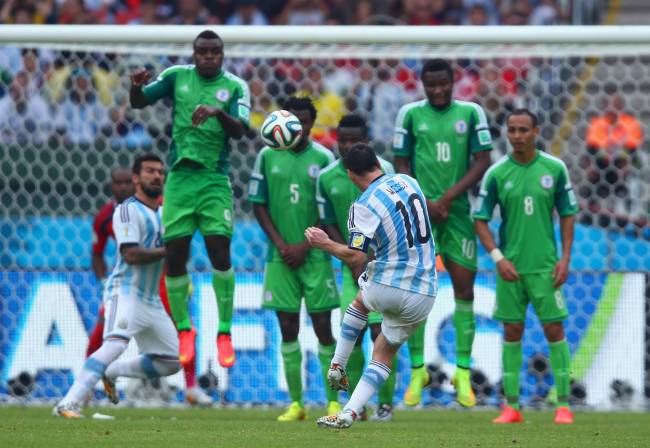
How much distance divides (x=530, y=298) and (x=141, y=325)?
3038mm

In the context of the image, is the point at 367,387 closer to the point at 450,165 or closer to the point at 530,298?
the point at 530,298

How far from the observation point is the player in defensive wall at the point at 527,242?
390 inches

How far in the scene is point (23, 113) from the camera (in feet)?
43.1

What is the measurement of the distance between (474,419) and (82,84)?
5.30m

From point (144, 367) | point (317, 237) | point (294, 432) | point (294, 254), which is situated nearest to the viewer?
point (317, 237)

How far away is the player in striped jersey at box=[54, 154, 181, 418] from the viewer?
1009 cm

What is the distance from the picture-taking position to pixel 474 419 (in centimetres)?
1043

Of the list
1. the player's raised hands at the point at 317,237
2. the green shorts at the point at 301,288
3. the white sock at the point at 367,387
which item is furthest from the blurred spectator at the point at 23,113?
the white sock at the point at 367,387

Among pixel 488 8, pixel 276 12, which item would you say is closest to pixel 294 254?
pixel 276 12

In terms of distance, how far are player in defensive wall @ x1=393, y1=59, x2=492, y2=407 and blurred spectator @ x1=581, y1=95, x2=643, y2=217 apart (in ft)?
Result: 8.42

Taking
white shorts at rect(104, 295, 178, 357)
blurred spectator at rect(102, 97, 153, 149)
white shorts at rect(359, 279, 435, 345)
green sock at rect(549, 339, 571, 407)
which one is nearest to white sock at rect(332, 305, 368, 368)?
white shorts at rect(359, 279, 435, 345)

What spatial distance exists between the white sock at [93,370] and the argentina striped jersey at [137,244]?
17.0 inches

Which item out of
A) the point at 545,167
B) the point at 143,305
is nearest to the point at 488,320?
the point at 545,167

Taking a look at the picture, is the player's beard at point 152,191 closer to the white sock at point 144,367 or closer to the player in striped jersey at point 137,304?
the player in striped jersey at point 137,304
